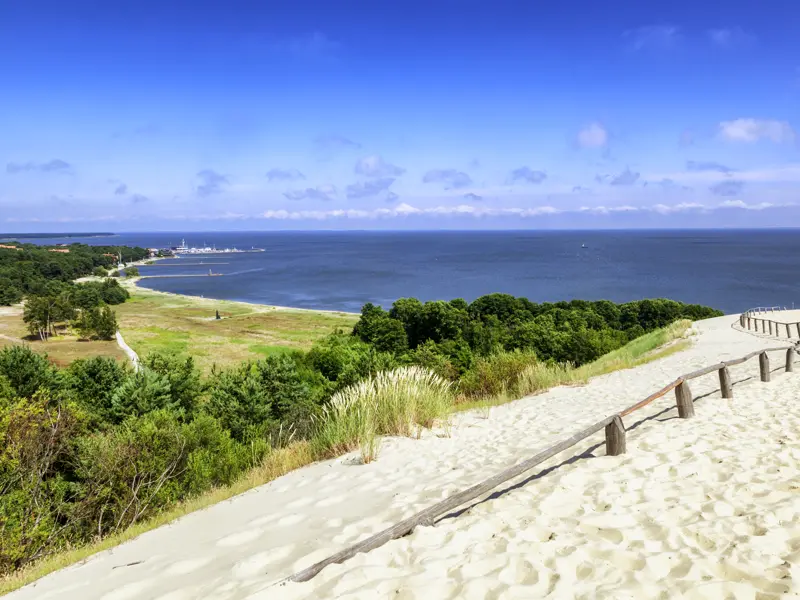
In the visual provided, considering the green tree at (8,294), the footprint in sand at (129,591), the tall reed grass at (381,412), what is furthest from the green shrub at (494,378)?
the green tree at (8,294)

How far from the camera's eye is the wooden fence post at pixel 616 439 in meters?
6.41

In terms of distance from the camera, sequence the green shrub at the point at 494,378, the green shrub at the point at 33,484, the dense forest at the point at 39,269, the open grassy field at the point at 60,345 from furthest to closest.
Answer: the dense forest at the point at 39,269 → the open grassy field at the point at 60,345 → the green shrub at the point at 494,378 → the green shrub at the point at 33,484

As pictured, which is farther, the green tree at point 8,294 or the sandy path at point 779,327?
the green tree at point 8,294

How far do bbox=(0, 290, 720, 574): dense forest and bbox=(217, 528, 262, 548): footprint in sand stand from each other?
2.96m

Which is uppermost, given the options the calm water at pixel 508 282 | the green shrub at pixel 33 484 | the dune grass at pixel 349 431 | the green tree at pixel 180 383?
the dune grass at pixel 349 431

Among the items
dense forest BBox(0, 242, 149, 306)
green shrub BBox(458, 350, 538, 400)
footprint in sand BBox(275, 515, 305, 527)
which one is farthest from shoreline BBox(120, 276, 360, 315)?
footprint in sand BBox(275, 515, 305, 527)

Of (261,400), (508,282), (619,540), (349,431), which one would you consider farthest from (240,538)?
(508,282)

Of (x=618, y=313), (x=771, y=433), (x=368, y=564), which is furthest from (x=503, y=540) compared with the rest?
(x=618, y=313)

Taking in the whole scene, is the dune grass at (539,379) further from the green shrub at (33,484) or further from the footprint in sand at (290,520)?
the green shrub at (33,484)

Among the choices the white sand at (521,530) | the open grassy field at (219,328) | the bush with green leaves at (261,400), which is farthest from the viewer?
the open grassy field at (219,328)

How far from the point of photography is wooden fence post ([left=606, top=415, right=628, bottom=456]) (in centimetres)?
641

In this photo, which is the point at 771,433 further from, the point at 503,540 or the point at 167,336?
the point at 167,336

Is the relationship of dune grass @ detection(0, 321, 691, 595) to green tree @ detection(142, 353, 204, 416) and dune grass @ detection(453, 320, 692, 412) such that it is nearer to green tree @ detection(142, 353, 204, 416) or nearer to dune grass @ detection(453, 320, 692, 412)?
dune grass @ detection(453, 320, 692, 412)

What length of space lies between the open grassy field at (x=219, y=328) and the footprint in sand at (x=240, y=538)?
1615 inches
